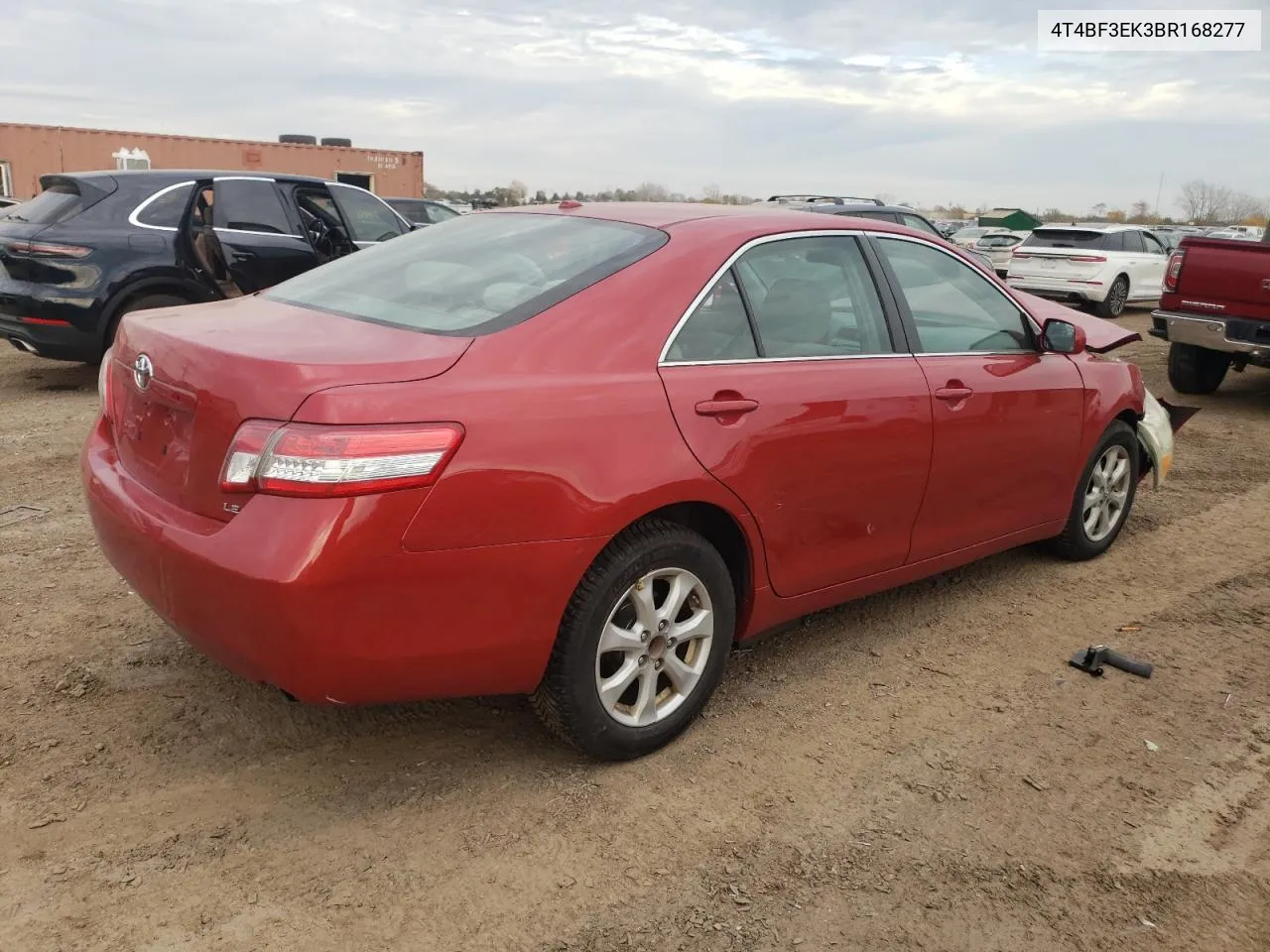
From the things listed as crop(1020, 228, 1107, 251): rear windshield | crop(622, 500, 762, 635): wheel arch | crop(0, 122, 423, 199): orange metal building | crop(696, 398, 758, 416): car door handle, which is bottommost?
crop(622, 500, 762, 635): wheel arch

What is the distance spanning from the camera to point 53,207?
7699 millimetres

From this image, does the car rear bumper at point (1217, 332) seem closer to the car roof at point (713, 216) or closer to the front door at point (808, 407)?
the car roof at point (713, 216)

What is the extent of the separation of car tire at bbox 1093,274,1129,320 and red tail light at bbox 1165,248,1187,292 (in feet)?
27.1

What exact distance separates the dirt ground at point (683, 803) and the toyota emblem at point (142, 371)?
3.41 feet

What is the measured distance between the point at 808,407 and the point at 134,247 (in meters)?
6.29

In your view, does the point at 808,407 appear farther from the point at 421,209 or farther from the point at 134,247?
the point at 421,209

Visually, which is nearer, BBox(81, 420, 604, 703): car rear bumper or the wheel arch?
BBox(81, 420, 604, 703): car rear bumper

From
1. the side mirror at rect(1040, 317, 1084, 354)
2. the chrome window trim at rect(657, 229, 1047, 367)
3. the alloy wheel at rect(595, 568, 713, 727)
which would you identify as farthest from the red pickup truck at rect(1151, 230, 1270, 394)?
the alloy wheel at rect(595, 568, 713, 727)

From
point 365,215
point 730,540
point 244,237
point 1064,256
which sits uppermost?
point 1064,256

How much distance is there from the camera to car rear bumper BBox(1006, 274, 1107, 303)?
16.5 m

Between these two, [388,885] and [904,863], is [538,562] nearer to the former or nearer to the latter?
[388,885]

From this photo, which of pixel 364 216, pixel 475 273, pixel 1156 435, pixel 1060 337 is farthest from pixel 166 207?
pixel 1156 435

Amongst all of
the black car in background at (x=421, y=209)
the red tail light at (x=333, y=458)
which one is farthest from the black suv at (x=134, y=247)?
the black car in background at (x=421, y=209)

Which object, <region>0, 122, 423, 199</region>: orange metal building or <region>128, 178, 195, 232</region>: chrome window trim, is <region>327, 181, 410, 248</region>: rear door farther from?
<region>0, 122, 423, 199</region>: orange metal building
